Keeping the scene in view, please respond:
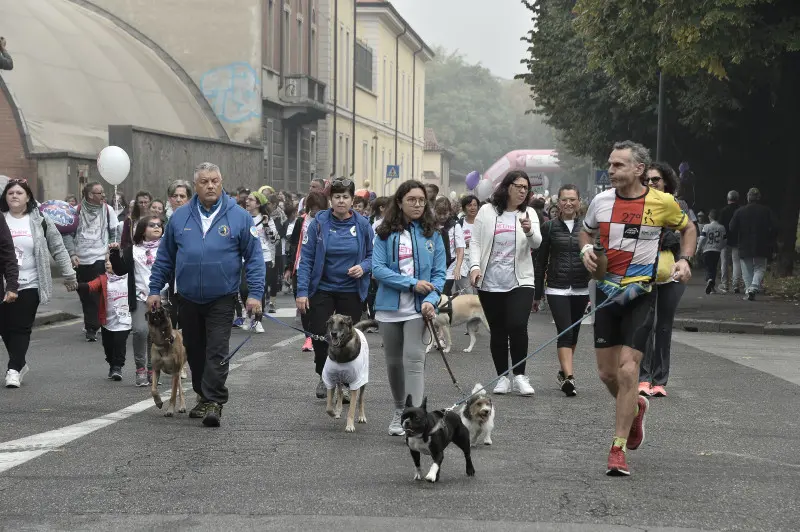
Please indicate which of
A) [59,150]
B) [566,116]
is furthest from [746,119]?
[59,150]

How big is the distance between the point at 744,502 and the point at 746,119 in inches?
1009

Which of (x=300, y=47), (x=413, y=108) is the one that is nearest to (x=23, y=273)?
(x=300, y=47)

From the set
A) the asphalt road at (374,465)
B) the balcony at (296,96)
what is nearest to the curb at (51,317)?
the asphalt road at (374,465)

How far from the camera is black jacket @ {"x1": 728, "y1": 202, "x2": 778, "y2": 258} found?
2339 cm

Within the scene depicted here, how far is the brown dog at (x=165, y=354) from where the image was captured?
968 cm

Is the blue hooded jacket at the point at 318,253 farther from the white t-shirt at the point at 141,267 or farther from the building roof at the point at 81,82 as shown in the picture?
the building roof at the point at 81,82

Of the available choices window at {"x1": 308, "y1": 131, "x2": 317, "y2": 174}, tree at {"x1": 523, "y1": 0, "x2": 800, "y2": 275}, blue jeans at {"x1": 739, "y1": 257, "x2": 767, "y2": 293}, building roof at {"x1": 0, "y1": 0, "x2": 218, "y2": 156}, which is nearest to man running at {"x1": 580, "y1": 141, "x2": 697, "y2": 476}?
tree at {"x1": 523, "y1": 0, "x2": 800, "y2": 275}

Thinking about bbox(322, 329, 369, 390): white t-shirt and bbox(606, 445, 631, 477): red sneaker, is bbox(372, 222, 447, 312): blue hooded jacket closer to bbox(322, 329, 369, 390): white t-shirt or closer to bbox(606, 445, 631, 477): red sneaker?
bbox(322, 329, 369, 390): white t-shirt

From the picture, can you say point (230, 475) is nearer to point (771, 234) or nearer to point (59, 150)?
point (771, 234)

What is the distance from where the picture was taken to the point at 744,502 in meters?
6.57

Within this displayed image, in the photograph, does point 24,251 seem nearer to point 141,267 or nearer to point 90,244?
point 141,267

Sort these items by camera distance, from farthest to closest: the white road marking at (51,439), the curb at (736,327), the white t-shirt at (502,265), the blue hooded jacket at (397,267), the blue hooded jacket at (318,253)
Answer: the curb at (736,327)
the white t-shirt at (502,265)
the blue hooded jacket at (318,253)
the blue hooded jacket at (397,267)
the white road marking at (51,439)

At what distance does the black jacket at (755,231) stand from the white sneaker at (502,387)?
13.4 metres

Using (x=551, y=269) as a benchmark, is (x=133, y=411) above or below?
below
